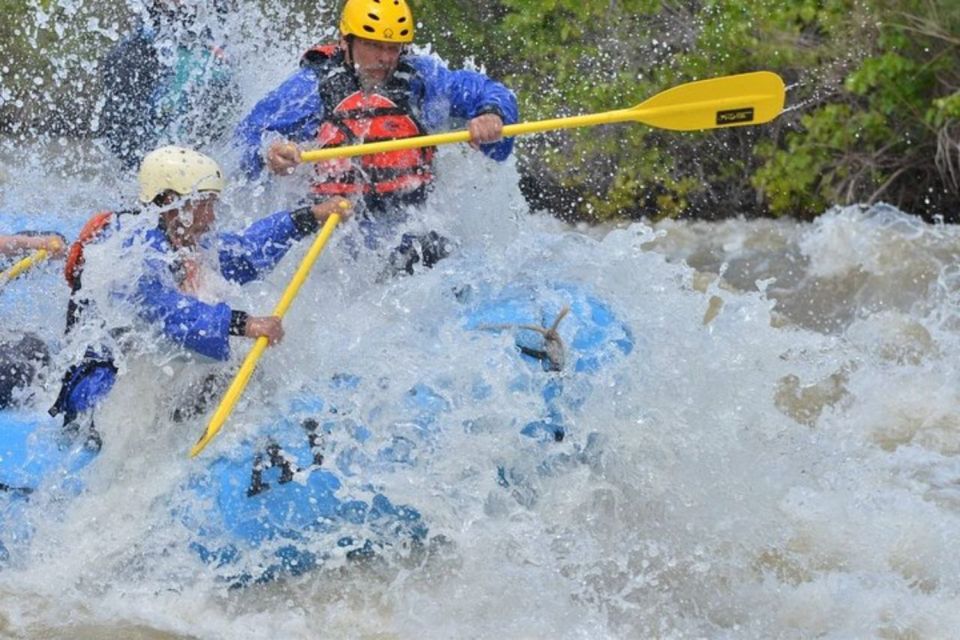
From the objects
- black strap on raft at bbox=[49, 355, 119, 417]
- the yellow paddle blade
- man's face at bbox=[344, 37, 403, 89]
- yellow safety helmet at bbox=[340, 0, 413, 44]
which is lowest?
black strap on raft at bbox=[49, 355, 119, 417]

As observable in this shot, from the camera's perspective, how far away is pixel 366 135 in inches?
203

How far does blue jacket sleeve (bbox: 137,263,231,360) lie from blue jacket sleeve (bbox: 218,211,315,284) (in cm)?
38

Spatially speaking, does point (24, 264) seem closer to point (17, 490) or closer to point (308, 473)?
point (17, 490)

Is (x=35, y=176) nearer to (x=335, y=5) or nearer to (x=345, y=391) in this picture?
(x=335, y=5)

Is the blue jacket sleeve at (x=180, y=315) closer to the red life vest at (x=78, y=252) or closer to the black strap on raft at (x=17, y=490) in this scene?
the red life vest at (x=78, y=252)

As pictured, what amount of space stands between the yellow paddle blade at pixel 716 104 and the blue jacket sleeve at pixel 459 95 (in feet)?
1.63

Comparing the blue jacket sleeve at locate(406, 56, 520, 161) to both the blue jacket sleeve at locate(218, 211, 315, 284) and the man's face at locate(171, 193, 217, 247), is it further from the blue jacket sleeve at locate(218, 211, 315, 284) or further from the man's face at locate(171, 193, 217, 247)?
the man's face at locate(171, 193, 217, 247)

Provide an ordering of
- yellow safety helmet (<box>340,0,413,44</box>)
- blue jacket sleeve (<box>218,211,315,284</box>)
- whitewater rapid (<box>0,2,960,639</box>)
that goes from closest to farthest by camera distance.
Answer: whitewater rapid (<box>0,2,960,639</box>)
blue jacket sleeve (<box>218,211,315,284</box>)
yellow safety helmet (<box>340,0,413,44</box>)

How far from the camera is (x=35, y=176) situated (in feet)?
27.9

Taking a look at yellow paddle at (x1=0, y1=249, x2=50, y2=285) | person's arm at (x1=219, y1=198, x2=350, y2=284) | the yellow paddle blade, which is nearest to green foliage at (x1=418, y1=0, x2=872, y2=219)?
the yellow paddle blade

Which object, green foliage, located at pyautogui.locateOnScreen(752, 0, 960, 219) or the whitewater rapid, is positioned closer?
the whitewater rapid

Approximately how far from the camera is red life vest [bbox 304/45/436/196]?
5145 mm

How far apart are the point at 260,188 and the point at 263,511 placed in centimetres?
146

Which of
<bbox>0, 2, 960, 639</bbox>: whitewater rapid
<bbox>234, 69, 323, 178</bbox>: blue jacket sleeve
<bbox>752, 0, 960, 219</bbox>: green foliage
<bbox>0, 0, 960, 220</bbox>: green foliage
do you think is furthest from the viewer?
<bbox>0, 0, 960, 220</bbox>: green foliage
